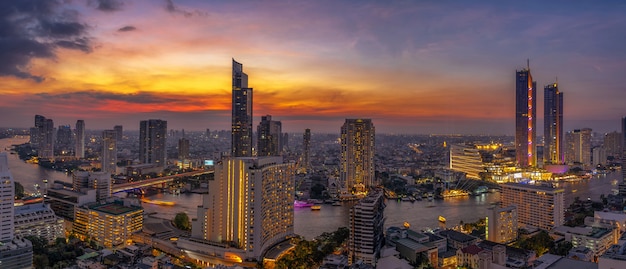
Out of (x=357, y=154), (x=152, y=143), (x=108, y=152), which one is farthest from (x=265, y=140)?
(x=108, y=152)

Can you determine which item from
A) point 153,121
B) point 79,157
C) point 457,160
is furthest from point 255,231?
point 79,157

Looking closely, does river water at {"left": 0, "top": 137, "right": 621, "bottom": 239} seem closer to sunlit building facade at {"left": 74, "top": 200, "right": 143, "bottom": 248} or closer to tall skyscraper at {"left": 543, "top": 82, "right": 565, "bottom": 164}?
sunlit building facade at {"left": 74, "top": 200, "right": 143, "bottom": 248}

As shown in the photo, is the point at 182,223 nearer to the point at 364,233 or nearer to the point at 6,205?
the point at 6,205

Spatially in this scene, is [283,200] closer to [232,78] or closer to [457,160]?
[232,78]

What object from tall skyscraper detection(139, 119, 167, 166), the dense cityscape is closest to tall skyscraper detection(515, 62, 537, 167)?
the dense cityscape

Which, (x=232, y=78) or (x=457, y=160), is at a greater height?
(x=232, y=78)
